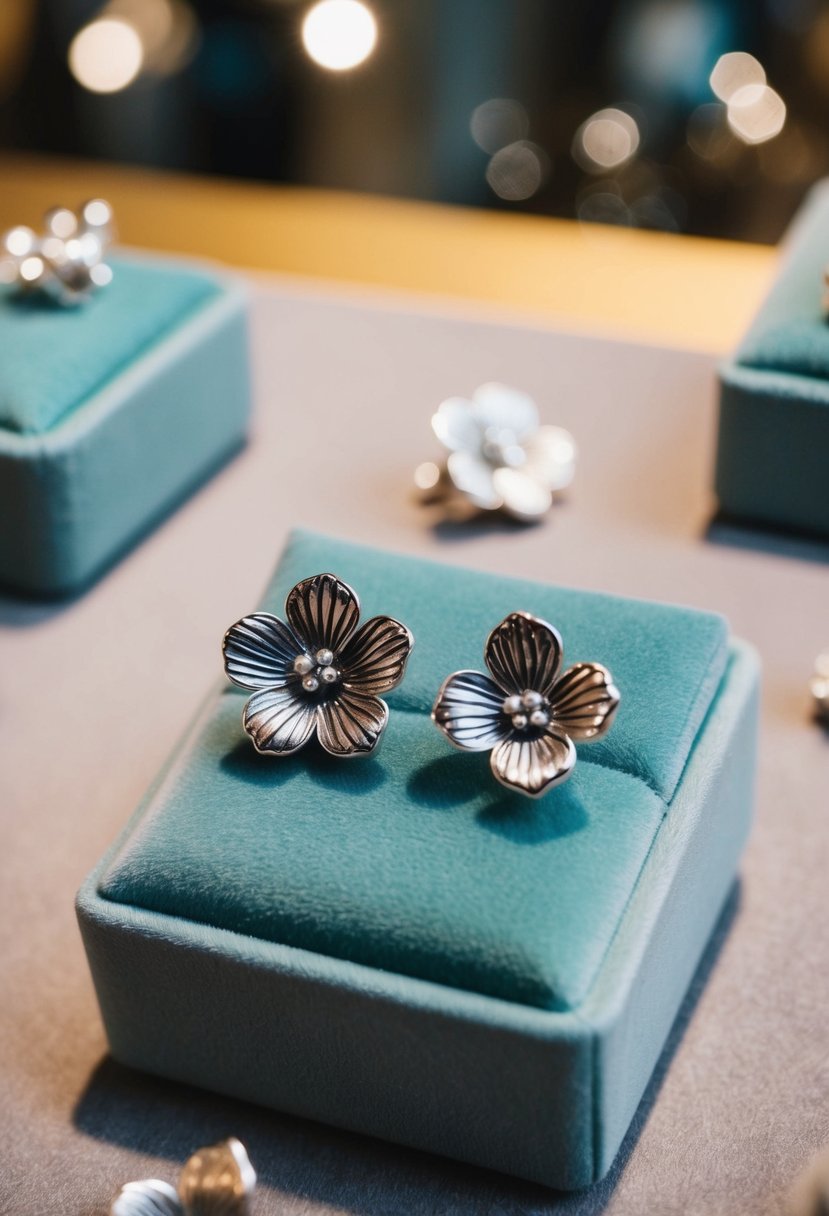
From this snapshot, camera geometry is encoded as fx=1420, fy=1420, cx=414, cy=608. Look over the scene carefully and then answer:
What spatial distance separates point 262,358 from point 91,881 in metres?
1.11

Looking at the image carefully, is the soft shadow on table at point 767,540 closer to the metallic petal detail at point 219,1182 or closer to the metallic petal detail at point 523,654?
the metallic petal detail at point 523,654

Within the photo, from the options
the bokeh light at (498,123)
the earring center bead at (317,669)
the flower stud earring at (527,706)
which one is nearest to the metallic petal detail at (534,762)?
the flower stud earring at (527,706)

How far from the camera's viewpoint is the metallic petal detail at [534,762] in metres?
0.94

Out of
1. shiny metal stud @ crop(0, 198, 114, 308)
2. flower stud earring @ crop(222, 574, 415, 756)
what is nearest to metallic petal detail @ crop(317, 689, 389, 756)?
flower stud earring @ crop(222, 574, 415, 756)

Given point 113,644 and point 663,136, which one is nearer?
point 113,644

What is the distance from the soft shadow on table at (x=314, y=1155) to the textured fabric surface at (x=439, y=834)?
16cm

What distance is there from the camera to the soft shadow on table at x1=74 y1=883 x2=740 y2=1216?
937mm

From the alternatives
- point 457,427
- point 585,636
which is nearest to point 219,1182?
point 585,636

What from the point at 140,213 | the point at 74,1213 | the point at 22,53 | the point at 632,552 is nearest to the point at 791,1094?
the point at 74,1213

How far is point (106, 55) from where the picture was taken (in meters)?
3.17

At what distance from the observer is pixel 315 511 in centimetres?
163

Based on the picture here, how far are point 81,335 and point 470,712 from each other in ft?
2.62

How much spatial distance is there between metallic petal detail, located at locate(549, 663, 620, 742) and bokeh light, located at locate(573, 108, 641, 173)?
2189 millimetres

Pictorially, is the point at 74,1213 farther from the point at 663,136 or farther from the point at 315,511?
the point at 663,136
